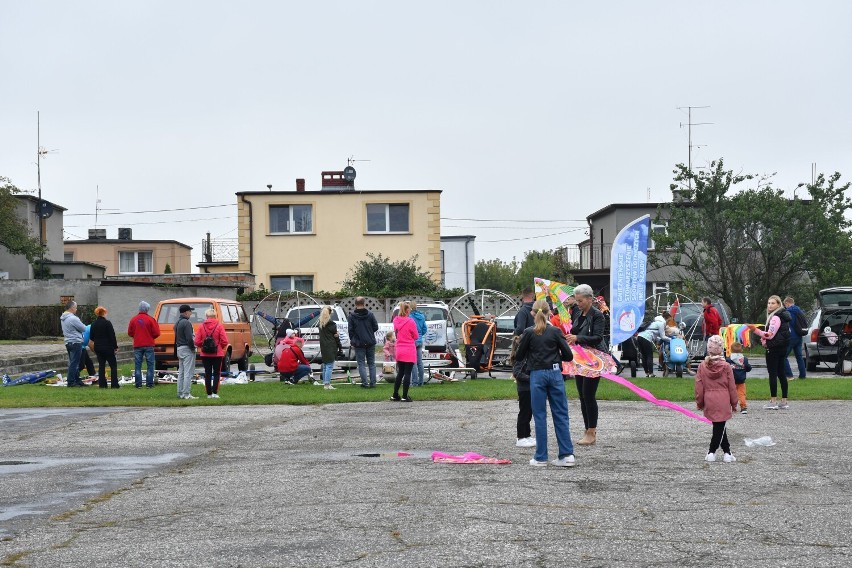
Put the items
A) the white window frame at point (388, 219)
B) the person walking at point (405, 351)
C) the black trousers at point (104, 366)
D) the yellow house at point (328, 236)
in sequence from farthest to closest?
the white window frame at point (388, 219) < the yellow house at point (328, 236) < the black trousers at point (104, 366) < the person walking at point (405, 351)

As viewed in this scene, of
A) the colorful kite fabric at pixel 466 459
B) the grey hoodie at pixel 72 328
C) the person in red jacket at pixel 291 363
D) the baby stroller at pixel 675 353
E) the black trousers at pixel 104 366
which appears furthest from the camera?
the baby stroller at pixel 675 353

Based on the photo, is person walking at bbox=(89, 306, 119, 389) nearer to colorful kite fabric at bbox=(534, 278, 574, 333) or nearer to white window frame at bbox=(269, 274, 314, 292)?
colorful kite fabric at bbox=(534, 278, 574, 333)

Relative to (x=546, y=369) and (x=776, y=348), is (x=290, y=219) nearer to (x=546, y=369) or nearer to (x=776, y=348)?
(x=776, y=348)

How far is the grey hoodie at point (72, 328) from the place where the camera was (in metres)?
24.6

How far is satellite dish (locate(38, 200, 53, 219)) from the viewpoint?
198 ft

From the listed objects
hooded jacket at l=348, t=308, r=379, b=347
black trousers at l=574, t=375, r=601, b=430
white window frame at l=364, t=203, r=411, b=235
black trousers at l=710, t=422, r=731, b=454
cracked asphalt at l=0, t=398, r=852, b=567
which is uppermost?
white window frame at l=364, t=203, r=411, b=235

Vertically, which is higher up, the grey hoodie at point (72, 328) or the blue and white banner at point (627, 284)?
the blue and white banner at point (627, 284)

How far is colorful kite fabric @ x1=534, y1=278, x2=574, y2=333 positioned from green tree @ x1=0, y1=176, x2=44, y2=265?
118 ft

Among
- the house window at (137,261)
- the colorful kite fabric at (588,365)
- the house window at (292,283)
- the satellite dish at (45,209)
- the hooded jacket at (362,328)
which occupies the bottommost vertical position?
the colorful kite fabric at (588,365)

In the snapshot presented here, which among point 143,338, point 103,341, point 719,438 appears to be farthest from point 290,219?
point 719,438

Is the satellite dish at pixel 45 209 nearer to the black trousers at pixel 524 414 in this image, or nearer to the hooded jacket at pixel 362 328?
the hooded jacket at pixel 362 328

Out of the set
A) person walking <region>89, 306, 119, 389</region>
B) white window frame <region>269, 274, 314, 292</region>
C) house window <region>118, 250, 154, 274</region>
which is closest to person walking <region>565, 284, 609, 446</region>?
person walking <region>89, 306, 119, 389</region>

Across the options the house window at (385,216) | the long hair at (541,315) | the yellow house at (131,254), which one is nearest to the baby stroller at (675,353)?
the long hair at (541,315)

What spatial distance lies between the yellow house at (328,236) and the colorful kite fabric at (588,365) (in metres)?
38.5
